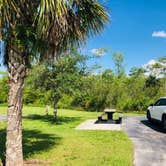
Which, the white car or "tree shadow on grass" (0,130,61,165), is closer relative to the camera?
"tree shadow on grass" (0,130,61,165)

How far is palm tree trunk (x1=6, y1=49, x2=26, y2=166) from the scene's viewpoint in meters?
6.71

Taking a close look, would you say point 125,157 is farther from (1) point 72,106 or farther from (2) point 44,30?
(1) point 72,106

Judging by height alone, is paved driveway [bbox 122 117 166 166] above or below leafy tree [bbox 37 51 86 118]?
below

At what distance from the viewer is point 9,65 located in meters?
6.76

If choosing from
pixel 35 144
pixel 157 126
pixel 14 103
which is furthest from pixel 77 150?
pixel 157 126

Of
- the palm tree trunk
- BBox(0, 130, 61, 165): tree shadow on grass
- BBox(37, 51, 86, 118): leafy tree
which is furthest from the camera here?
BBox(37, 51, 86, 118): leafy tree

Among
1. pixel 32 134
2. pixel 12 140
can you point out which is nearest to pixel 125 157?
pixel 12 140

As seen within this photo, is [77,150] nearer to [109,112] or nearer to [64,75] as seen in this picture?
[64,75]

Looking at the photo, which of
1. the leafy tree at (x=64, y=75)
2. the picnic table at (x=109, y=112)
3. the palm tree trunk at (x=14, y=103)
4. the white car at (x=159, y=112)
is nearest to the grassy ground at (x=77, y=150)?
the palm tree trunk at (x=14, y=103)

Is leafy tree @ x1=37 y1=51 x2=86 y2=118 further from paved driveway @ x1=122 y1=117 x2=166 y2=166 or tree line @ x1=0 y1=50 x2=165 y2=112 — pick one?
paved driveway @ x1=122 y1=117 x2=166 y2=166

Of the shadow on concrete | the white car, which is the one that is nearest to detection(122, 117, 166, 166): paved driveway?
the shadow on concrete

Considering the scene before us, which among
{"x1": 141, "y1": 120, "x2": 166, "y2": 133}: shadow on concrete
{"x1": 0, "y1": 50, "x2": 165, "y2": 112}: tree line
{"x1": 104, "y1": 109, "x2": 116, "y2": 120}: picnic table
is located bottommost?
{"x1": 141, "y1": 120, "x2": 166, "y2": 133}: shadow on concrete

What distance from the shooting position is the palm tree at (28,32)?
6.28 meters

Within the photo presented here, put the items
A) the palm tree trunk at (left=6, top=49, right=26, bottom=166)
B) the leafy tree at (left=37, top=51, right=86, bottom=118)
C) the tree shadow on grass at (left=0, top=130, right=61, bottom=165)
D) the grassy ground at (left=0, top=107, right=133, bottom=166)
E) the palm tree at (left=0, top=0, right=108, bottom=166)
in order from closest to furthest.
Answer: the palm tree at (left=0, top=0, right=108, bottom=166) < the palm tree trunk at (left=6, top=49, right=26, bottom=166) < the grassy ground at (left=0, top=107, right=133, bottom=166) < the tree shadow on grass at (left=0, top=130, right=61, bottom=165) < the leafy tree at (left=37, top=51, right=86, bottom=118)
